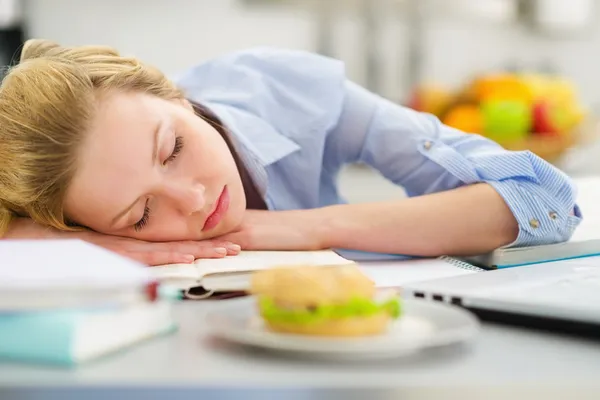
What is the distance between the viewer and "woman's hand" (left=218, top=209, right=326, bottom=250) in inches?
44.5

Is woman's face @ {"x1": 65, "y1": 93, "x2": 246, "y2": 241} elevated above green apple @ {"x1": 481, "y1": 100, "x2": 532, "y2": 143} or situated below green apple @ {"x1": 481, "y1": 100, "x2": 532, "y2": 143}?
above

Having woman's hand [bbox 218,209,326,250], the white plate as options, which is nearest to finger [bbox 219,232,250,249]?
woman's hand [bbox 218,209,326,250]

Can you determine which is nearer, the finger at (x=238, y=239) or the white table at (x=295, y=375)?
the white table at (x=295, y=375)

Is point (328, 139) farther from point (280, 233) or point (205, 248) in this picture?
point (205, 248)

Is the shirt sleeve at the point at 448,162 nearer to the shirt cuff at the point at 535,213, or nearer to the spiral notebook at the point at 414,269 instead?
the shirt cuff at the point at 535,213

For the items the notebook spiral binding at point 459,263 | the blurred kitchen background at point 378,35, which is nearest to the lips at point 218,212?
the notebook spiral binding at point 459,263

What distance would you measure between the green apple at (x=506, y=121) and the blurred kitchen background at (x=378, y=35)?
37 cm

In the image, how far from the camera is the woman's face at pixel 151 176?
1.01m

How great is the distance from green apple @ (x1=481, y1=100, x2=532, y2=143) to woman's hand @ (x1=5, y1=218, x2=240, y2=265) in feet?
5.26

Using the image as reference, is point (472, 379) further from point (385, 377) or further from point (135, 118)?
point (135, 118)

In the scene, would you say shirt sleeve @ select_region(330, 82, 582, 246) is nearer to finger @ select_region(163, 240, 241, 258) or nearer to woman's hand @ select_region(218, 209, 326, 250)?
woman's hand @ select_region(218, 209, 326, 250)

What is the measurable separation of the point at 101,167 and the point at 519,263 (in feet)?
1.70

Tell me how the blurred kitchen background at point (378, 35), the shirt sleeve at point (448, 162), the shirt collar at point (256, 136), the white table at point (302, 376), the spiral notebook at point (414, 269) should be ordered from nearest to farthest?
1. the white table at point (302, 376)
2. the spiral notebook at point (414, 269)
3. the shirt sleeve at point (448, 162)
4. the shirt collar at point (256, 136)
5. the blurred kitchen background at point (378, 35)

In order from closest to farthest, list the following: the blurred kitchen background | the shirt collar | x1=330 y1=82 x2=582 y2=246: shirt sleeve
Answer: x1=330 y1=82 x2=582 y2=246: shirt sleeve, the shirt collar, the blurred kitchen background
